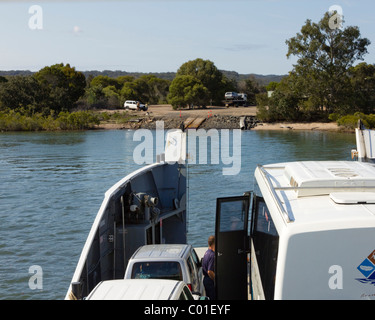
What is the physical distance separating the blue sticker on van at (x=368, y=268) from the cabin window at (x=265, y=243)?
811 mm

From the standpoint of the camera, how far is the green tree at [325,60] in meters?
72.5

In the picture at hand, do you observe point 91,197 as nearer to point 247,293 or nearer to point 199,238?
point 199,238

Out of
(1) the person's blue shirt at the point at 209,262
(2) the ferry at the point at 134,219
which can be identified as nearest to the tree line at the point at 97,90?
(2) the ferry at the point at 134,219

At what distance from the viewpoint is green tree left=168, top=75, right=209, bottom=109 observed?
8794 cm

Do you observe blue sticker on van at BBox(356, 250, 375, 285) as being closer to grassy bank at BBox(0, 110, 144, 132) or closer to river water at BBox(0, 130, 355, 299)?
river water at BBox(0, 130, 355, 299)

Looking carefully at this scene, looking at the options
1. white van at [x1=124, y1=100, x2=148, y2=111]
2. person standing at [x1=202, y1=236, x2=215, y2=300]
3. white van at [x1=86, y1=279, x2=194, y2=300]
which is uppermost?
white van at [x1=124, y1=100, x2=148, y2=111]

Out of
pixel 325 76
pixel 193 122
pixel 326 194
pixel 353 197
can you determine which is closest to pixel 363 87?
pixel 325 76

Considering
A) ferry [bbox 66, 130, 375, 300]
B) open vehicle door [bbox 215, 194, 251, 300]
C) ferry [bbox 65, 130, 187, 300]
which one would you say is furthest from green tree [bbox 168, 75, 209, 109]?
open vehicle door [bbox 215, 194, 251, 300]

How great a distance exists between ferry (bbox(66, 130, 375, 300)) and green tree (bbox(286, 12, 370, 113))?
65.1 m

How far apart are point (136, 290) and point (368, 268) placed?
79.7 inches

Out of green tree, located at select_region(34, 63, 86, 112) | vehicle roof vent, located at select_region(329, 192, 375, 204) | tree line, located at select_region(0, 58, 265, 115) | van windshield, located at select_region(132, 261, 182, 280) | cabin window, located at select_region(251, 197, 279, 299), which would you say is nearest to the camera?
vehicle roof vent, located at select_region(329, 192, 375, 204)

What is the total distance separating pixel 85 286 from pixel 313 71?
6797 centimetres

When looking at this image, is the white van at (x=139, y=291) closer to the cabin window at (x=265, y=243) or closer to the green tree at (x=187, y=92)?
the cabin window at (x=265, y=243)
